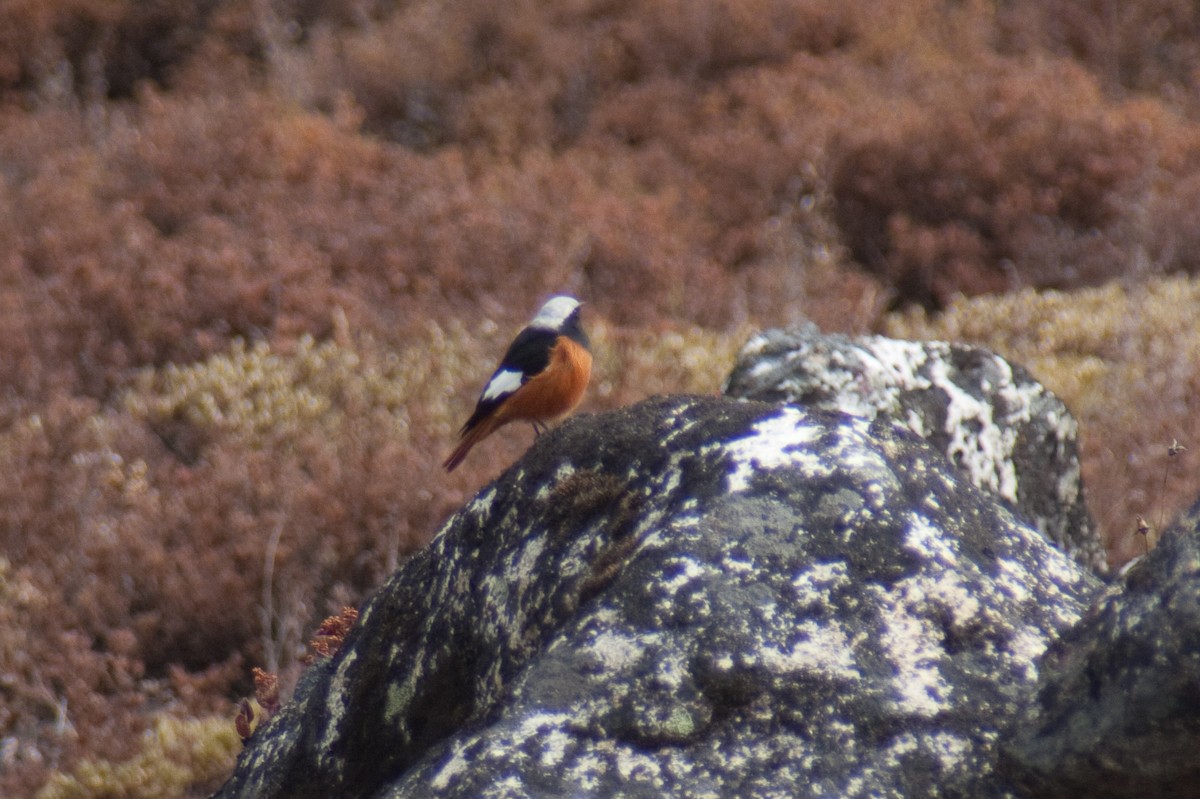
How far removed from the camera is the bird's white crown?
4.46 meters

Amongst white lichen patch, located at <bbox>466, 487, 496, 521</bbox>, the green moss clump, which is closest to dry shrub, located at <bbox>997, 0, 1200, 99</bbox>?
the green moss clump

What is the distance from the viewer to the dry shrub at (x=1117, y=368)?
5.47m

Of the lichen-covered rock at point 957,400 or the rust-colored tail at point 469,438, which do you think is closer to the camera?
the lichen-covered rock at point 957,400

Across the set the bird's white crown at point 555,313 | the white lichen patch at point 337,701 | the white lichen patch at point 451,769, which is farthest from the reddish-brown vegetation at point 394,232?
the white lichen patch at point 451,769

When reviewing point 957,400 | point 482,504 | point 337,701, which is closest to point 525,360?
point 957,400

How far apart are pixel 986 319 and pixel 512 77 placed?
5134mm

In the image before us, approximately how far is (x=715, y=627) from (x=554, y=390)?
2250 mm

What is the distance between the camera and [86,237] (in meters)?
8.38

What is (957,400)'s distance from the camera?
4113 mm

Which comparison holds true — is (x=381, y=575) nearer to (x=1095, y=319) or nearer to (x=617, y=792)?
(x=617, y=792)

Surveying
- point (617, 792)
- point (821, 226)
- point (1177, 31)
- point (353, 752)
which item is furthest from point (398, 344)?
point (1177, 31)

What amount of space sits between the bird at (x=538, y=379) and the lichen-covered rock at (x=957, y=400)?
1.73 feet

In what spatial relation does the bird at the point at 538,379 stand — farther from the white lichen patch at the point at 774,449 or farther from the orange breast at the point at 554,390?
the white lichen patch at the point at 774,449

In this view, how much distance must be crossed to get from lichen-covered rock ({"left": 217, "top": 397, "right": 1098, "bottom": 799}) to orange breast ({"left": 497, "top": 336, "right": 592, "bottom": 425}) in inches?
59.9
